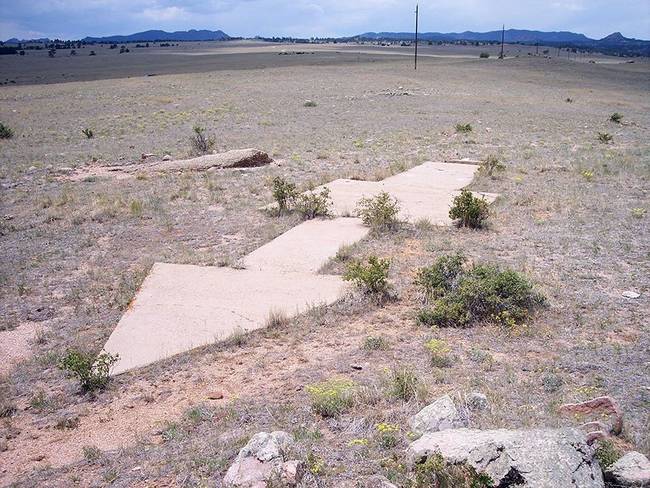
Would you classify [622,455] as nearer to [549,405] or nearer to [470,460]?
[549,405]

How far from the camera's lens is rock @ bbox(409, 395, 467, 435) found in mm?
4039

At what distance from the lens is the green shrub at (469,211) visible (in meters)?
9.25

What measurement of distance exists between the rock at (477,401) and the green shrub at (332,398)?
2.87 feet

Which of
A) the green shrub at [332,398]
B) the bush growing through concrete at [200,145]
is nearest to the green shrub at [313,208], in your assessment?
the green shrub at [332,398]

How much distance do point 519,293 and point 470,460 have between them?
3.18 m

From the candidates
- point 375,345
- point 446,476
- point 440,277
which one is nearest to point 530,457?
point 446,476

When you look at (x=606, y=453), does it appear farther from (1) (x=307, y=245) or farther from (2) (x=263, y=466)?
(1) (x=307, y=245)

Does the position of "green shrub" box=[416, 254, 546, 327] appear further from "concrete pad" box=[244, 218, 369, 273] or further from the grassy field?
"concrete pad" box=[244, 218, 369, 273]

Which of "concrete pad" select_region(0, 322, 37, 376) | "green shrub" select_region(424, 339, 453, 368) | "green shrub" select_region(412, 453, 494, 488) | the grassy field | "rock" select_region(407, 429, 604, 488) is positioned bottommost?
"concrete pad" select_region(0, 322, 37, 376)

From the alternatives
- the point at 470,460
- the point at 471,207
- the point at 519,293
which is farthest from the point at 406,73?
the point at 470,460

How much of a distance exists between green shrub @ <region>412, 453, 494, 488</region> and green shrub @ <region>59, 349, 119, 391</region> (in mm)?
3000

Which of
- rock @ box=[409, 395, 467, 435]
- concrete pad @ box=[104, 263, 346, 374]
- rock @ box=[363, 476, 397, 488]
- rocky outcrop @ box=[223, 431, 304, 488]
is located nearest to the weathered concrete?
concrete pad @ box=[104, 263, 346, 374]

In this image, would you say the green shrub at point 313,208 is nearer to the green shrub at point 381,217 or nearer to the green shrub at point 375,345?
the green shrub at point 381,217

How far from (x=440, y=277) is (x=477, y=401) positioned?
2.47 meters
